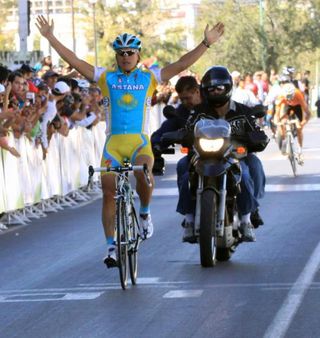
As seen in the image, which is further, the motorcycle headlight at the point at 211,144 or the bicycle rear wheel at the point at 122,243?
the motorcycle headlight at the point at 211,144

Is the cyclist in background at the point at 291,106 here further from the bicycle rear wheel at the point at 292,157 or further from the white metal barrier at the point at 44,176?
the white metal barrier at the point at 44,176

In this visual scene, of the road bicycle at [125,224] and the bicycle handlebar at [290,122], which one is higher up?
the road bicycle at [125,224]

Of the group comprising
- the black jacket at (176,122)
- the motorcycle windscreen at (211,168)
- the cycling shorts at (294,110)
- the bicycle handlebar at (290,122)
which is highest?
the black jacket at (176,122)

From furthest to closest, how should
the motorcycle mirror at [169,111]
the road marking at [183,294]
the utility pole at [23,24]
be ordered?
the utility pole at [23,24] → the motorcycle mirror at [169,111] → the road marking at [183,294]

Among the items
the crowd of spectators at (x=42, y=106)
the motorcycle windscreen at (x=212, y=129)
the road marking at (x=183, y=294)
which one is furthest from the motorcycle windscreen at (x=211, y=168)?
the crowd of spectators at (x=42, y=106)

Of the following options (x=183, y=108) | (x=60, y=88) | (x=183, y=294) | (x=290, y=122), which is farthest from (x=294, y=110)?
(x=183, y=294)

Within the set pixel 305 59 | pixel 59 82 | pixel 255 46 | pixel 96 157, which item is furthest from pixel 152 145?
pixel 305 59

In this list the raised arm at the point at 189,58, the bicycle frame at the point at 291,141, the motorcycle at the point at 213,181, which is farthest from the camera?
the bicycle frame at the point at 291,141

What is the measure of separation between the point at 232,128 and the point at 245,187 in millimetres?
538

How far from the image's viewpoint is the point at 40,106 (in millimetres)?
21547

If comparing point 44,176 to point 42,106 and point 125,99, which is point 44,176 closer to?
point 42,106

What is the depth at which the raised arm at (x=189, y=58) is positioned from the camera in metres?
13.1

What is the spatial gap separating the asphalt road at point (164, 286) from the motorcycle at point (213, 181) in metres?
0.28

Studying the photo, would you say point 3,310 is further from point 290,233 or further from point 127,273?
point 290,233
